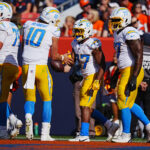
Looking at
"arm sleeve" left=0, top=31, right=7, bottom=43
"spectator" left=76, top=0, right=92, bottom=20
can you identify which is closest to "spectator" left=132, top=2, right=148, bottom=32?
"spectator" left=76, top=0, right=92, bottom=20

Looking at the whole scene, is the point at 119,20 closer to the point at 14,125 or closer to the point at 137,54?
the point at 137,54

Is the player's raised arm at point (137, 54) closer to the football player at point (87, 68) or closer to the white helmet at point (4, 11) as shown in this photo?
the football player at point (87, 68)

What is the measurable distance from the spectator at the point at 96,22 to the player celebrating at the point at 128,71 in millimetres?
3960

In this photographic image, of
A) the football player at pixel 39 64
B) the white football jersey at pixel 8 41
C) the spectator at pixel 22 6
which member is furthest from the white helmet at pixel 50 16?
the spectator at pixel 22 6

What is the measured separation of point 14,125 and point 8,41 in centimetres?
126

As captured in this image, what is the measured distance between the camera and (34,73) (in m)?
7.64

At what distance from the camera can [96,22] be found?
39.4ft

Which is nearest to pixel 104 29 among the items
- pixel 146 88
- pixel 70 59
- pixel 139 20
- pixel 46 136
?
pixel 139 20

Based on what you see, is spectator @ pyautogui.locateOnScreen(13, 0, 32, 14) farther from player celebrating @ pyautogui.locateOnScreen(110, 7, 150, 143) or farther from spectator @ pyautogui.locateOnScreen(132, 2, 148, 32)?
player celebrating @ pyautogui.locateOnScreen(110, 7, 150, 143)

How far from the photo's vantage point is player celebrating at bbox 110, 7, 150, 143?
7.46 metres

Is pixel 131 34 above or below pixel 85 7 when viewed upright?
below

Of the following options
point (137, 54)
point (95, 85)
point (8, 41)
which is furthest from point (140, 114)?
point (8, 41)

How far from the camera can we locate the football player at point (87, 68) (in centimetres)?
771

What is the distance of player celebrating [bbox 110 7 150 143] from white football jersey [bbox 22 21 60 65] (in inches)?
38.3
